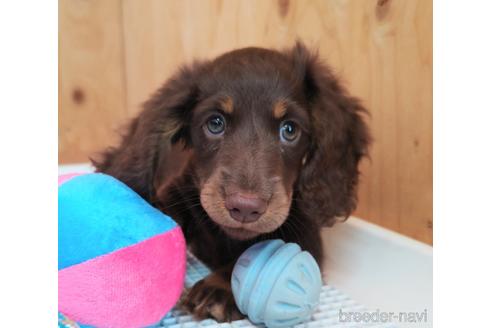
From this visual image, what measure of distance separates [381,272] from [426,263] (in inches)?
8.0

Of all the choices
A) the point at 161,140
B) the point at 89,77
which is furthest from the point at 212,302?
the point at 89,77

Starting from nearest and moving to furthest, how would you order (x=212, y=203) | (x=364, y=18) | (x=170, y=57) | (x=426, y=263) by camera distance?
(x=212, y=203), (x=426, y=263), (x=364, y=18), (x=170, y=57)

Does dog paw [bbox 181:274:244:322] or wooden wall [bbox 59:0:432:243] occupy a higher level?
wooden wall [bbox 59:0:432:243]

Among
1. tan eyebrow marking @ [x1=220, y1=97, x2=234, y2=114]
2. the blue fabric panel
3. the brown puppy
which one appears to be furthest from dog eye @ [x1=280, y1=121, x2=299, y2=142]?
the blue fabric panel

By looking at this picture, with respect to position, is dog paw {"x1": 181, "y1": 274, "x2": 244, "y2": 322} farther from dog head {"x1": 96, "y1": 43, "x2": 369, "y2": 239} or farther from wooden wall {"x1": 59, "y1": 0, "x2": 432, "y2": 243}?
wooden wall {"x1": 59, "y1": 0, "x2": 432, "y2": 243}

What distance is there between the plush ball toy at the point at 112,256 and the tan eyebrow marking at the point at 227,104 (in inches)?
14.7

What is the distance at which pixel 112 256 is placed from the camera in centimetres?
109

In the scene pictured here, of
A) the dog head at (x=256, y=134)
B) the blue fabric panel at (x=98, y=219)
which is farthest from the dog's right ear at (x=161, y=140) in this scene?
the blue fabric panel at (x=98, y=219)

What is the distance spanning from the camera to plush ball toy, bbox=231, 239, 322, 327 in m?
1.23

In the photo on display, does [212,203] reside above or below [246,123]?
below

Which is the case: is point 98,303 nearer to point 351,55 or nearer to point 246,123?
point 246,123

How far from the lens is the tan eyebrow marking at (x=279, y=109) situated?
4.75 feet

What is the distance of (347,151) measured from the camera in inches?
63.9
